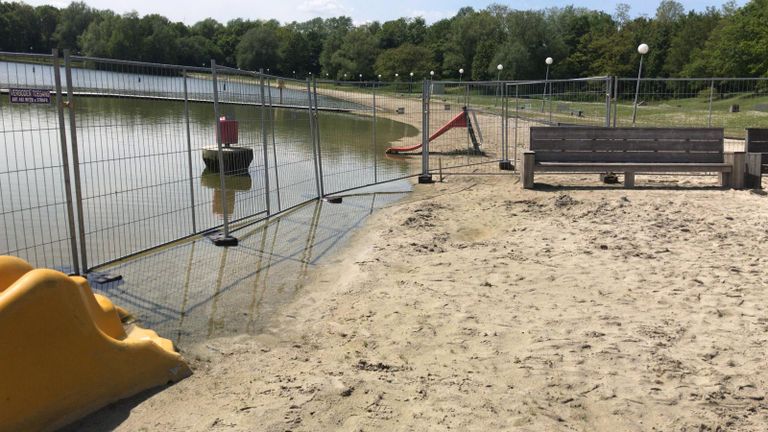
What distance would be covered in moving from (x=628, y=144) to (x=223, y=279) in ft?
27.0

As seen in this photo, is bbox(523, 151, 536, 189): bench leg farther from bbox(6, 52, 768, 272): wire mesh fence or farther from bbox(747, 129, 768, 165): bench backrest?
bbox(747, 129, 768, 165): bench backrest

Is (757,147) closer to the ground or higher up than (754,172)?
higher up

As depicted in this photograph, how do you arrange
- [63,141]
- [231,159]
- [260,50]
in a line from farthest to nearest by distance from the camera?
[260,50] < [231,159] < [63,141]

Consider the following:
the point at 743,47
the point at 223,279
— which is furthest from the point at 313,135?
the point at 743,47

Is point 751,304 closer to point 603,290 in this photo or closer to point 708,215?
point 603,290

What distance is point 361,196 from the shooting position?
11.7 metres

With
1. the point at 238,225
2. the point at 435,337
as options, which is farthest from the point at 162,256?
the point at 435,337

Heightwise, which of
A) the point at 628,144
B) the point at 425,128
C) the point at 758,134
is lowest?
the point at 628,144

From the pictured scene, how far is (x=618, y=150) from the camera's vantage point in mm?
11836

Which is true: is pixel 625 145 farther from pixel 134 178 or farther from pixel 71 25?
pixel 71 25

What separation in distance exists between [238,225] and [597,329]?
17.8 feet

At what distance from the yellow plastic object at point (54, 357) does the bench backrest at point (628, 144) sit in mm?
9205

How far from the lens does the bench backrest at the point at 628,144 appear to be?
459 inches

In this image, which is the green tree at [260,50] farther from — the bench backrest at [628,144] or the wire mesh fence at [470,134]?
the bench backrest at [628,144]
